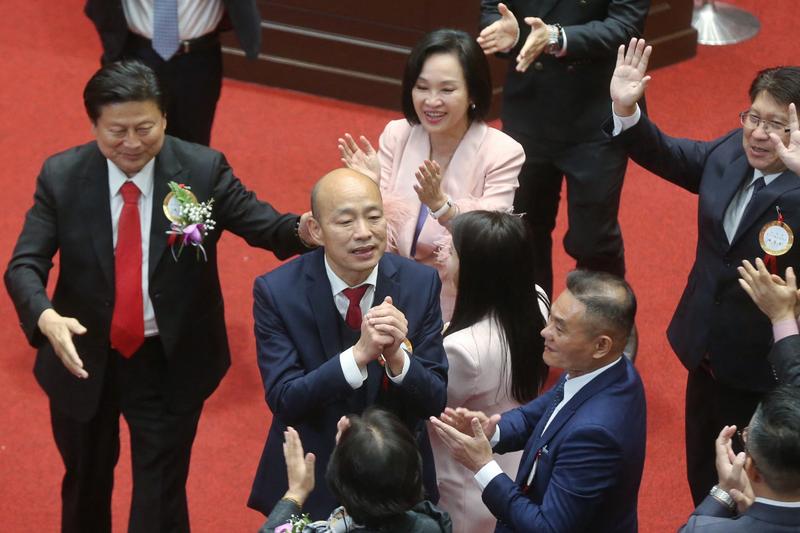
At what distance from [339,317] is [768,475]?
3.82 feet

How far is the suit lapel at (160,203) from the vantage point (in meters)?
3.76

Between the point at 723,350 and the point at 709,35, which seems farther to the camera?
the point at 709,35

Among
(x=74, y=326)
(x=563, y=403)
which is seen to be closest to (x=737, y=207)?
(x=563, y=403)

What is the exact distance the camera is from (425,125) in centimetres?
415

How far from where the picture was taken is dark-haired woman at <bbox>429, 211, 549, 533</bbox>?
134 inches

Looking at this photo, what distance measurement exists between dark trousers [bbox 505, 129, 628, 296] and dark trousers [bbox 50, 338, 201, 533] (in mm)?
1733

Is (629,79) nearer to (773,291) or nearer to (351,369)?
(773,291)

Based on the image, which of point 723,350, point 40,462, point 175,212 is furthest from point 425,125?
point 40,462

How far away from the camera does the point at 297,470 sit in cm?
292

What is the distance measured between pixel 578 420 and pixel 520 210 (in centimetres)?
214

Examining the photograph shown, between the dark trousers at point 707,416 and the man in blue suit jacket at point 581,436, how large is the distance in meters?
0.84

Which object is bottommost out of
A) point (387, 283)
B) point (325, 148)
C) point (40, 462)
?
point (40, 462)

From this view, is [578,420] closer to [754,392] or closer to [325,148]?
[754,392]

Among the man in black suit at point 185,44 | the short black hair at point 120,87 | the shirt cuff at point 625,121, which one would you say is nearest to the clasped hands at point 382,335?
the short black hair at point 120,87
